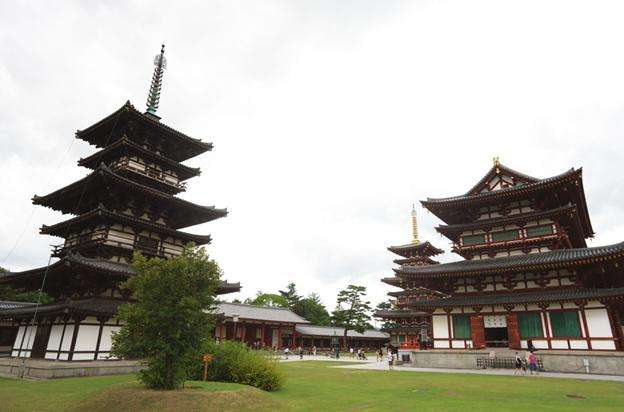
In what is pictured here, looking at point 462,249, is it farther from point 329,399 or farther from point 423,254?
point 423,254

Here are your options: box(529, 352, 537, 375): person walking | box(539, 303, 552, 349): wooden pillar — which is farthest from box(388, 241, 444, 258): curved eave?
box(529, 352, 537, 375): person walking

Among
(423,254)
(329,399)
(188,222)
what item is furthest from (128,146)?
(423,254)

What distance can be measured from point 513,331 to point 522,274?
4471mm

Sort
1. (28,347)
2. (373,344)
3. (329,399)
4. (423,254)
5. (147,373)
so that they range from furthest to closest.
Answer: (373,344) → (423,254) → (28,347) → (329,399) → (147,373)

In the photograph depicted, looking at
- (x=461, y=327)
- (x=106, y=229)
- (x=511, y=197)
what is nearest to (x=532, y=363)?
(x=461, y=327)

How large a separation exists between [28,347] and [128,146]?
53.0ft

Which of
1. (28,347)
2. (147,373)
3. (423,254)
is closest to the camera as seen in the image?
(147,373)

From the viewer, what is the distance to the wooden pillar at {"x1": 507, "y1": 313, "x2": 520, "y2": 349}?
90.0 feet

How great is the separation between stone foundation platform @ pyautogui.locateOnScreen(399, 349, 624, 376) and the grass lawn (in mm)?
6118

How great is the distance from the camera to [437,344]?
101ft

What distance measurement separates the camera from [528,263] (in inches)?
1049

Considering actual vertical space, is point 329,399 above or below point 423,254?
below

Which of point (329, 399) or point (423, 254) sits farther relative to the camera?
point (423, 254)

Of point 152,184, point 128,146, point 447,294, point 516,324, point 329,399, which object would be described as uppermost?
point 128,146
